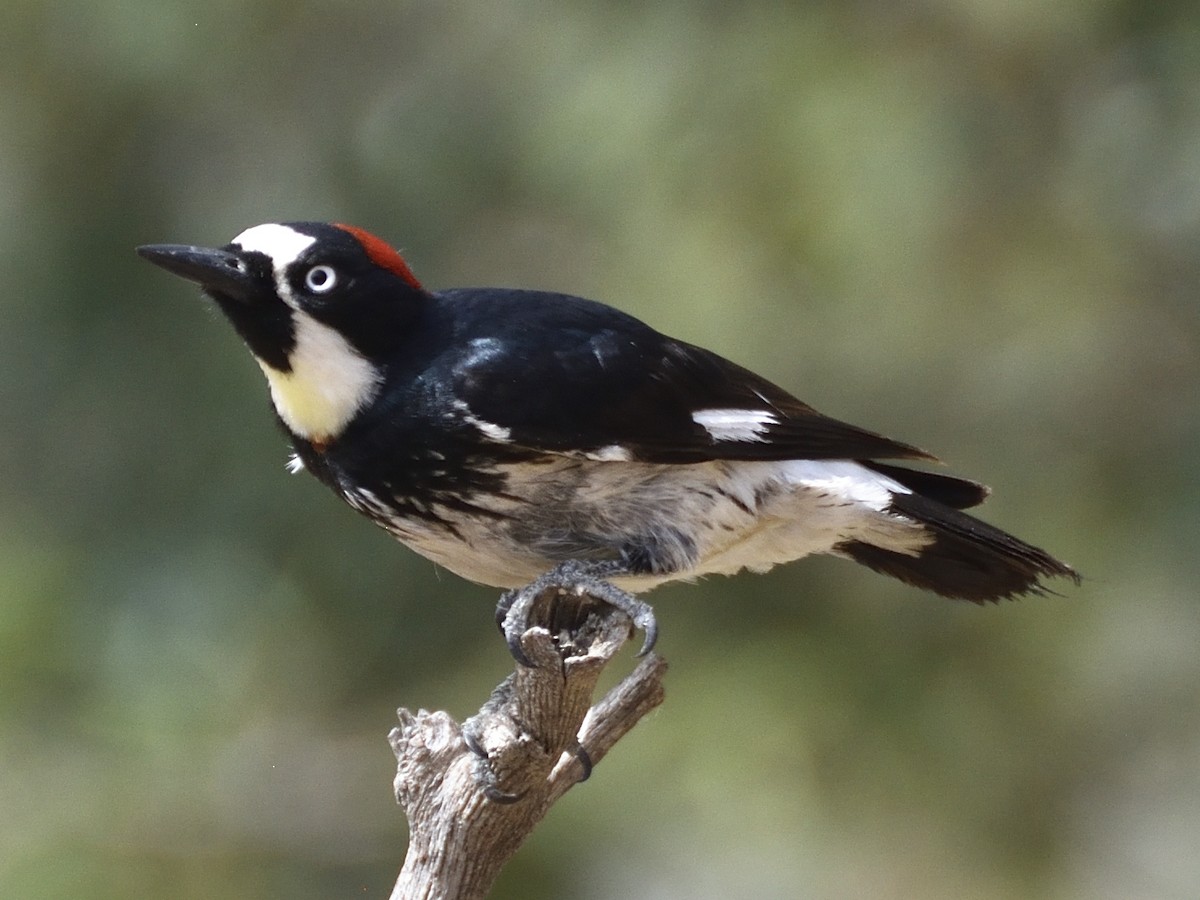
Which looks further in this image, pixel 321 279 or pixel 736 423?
pixel 736 423

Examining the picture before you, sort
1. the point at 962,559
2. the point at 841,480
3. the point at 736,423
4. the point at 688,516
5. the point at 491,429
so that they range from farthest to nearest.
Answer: the point at 962,559 → the point at 841,480 → the point at 736,423 → the point at 688,516 → the point at 491,429

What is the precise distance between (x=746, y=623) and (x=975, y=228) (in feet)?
5.06

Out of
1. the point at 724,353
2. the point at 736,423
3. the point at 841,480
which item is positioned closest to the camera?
the point at 736,423

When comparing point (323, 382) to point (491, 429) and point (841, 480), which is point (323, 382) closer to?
point (491, 429)

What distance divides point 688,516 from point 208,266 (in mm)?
1027

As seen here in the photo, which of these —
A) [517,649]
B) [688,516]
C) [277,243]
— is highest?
[277,243]

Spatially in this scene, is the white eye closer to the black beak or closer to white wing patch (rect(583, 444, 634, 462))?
the black beak

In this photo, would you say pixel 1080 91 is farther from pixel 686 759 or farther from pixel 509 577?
pixel 509 577

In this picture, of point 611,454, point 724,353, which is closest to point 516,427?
point 611,454

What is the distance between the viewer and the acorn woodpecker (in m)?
3.07

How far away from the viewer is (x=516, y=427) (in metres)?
3.04

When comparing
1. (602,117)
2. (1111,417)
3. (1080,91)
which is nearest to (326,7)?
(602,117)

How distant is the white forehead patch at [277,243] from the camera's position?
3160mm

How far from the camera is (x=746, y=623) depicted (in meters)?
5.51
